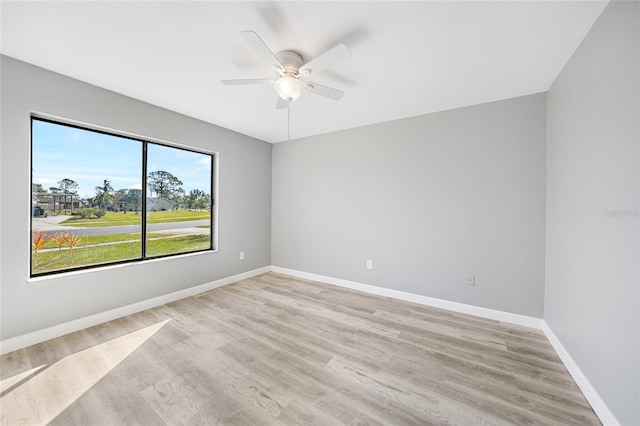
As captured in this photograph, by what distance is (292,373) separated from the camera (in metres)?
1.76

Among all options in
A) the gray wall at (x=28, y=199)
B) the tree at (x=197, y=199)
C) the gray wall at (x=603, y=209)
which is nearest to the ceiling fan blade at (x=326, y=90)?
the gray wall at (x=603, y=209)

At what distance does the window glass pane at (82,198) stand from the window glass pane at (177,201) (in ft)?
0.51

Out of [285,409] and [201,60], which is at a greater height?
[201,60]

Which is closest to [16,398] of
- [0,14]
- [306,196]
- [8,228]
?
[8,228]

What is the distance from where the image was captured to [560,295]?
2023 mm

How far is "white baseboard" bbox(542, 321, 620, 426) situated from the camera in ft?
4.31

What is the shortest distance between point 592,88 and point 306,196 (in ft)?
10.9

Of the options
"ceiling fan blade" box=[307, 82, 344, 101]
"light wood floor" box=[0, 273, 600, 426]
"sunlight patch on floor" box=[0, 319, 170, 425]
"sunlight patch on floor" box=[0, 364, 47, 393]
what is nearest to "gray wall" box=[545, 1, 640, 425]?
"light wood floor" box=[0, 273, 600, 426]

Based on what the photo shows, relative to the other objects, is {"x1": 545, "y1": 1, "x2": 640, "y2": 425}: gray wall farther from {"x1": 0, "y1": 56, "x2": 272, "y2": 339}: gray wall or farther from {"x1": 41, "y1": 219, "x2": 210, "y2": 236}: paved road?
{"x1": 41, "y1": 219, "x2": 210, "y2": 236}: paved road

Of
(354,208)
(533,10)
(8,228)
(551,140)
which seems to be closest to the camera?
(533,10)

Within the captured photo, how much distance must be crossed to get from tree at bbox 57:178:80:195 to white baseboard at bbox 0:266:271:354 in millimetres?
1282

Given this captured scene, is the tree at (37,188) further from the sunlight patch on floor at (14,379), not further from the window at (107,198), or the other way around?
the sunlight patch on floor at (14,379)

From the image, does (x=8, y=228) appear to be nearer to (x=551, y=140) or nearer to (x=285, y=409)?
(x=285, y=409)

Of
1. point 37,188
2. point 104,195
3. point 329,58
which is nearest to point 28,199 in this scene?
point 37,188
